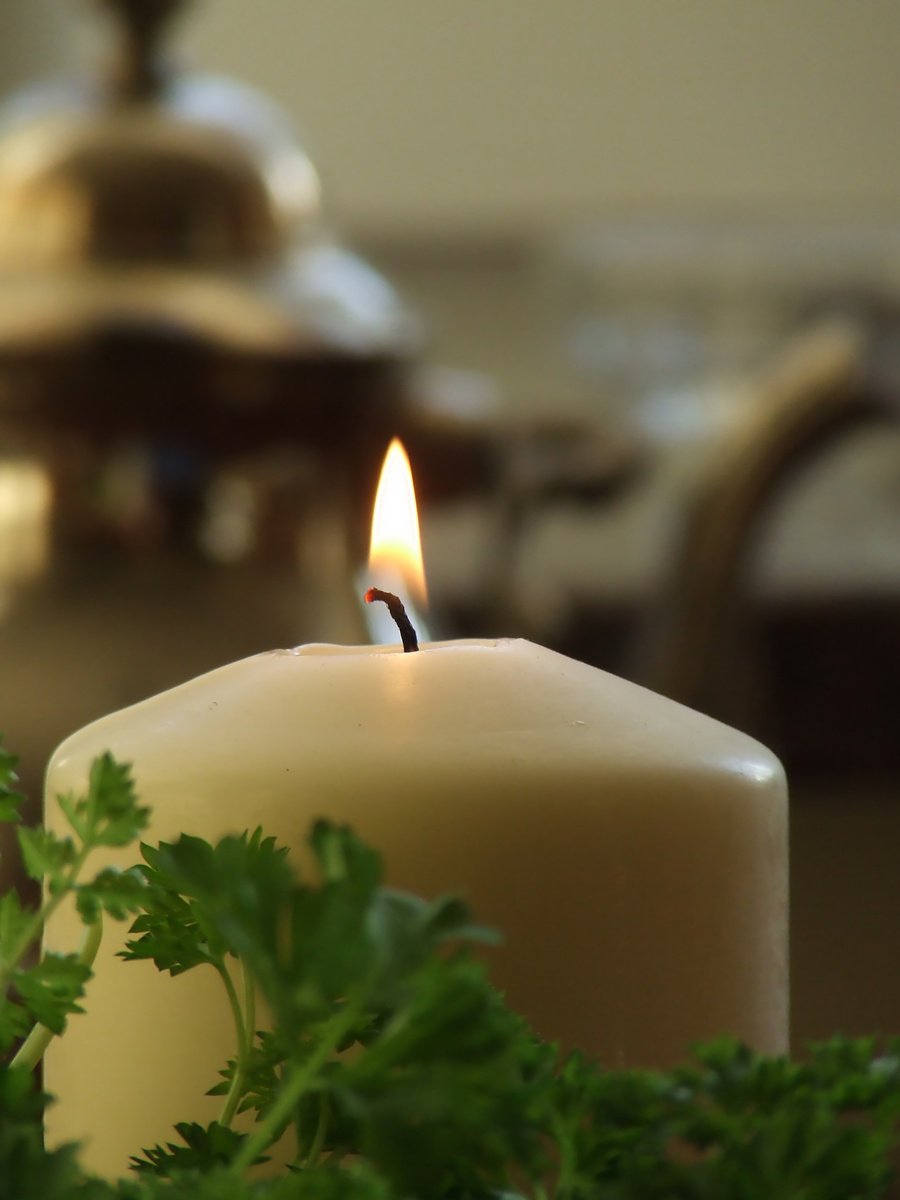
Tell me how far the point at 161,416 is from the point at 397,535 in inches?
19.6

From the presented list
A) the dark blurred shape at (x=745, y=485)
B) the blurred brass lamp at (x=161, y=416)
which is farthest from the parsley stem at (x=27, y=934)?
the dark blurred shape at (x=745, y=485)

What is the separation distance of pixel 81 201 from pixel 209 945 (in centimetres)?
69

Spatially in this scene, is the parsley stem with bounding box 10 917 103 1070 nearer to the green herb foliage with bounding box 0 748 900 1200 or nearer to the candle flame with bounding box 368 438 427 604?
the green herb foliage with bounding box 0 748 900 1200

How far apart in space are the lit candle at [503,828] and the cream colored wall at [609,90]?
109 inches

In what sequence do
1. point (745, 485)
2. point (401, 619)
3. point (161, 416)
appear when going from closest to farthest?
point (401, 619)
point (161, 416)
point (745, 485)

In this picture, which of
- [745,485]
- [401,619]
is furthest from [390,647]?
[745,485]

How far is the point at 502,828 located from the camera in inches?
8.0

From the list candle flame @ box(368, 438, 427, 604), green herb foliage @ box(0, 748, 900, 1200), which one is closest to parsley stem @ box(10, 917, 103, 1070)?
green herb foliage @ box(0, 748, 900, 1200)

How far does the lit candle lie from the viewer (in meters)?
0.20

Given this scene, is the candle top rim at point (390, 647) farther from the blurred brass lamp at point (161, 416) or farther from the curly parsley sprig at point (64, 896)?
the blurred brass lamp at point (161, 416)

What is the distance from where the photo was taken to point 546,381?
310cm

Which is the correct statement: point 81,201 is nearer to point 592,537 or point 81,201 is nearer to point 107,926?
point 107,926

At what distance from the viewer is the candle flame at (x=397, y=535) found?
10.6 inches

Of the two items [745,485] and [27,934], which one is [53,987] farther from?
[745,485]
